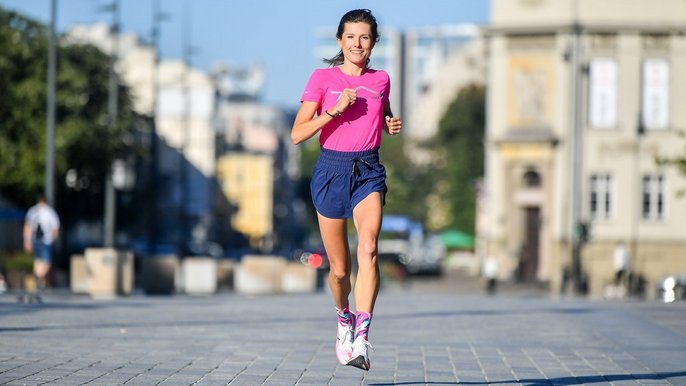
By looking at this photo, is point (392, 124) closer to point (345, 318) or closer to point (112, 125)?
point (345, 318)

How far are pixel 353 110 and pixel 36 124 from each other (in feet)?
164

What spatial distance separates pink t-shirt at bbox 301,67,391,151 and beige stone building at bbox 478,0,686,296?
2279 inches

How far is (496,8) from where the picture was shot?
239ft

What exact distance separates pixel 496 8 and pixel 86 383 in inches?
2491

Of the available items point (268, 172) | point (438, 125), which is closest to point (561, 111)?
point (438, 125)

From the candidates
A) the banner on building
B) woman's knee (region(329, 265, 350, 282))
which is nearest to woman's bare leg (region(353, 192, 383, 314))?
woman's knee (region(329, 265, 350, 282))

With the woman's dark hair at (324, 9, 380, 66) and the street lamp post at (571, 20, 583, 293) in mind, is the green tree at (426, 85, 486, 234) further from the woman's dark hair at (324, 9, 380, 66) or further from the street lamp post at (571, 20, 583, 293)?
the woman's dark hair at (324, 9, 380, 66)

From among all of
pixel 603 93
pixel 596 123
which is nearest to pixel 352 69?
pixel 603 93

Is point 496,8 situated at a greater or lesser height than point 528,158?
greater

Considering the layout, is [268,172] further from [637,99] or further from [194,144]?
[637,99]

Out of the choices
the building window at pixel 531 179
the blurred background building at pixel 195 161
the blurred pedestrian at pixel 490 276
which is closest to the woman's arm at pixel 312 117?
the blurred pedestrian at pixel 490 276

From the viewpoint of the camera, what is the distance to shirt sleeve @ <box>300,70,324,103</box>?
35.0 feet

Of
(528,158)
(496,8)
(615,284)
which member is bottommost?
(615,284)

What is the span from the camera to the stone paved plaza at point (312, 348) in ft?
38.4
